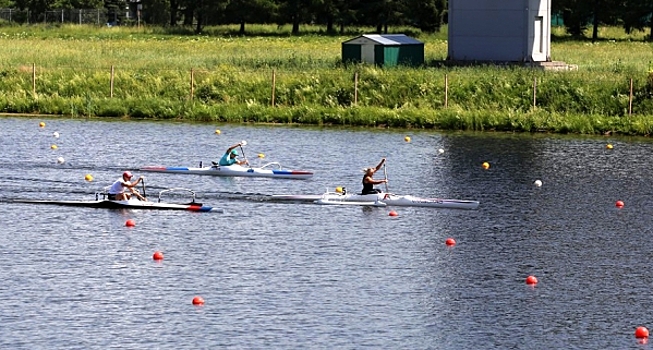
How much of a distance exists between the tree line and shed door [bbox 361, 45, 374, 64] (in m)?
53.5

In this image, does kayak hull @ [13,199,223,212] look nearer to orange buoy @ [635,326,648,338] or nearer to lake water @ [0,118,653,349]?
lake water @ [0,118,653,349]

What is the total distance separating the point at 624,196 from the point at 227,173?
1331 centimetres

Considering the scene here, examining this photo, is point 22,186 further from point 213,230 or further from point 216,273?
point 216,273

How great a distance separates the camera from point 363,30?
13562 centimetres

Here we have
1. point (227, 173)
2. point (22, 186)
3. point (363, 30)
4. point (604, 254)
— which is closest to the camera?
point (604, 254)

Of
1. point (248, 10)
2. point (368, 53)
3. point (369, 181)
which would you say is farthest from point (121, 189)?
point (248, 10)

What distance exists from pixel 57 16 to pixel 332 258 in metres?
117

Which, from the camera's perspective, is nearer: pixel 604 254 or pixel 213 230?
pixel 604 254

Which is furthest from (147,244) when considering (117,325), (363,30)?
(363,30)

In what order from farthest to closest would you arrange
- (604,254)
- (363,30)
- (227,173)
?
(363,30), (227,173), (604,254)

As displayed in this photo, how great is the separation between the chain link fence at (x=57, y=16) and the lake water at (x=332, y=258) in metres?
92.0

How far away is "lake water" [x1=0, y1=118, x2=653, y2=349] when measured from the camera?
25406 millimetres

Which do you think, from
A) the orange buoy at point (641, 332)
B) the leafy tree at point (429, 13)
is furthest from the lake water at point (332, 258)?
the leafy tree at point (429, 13)

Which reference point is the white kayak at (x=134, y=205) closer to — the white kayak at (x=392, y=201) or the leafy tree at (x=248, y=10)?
the white kayak at (x=392, y=201)
